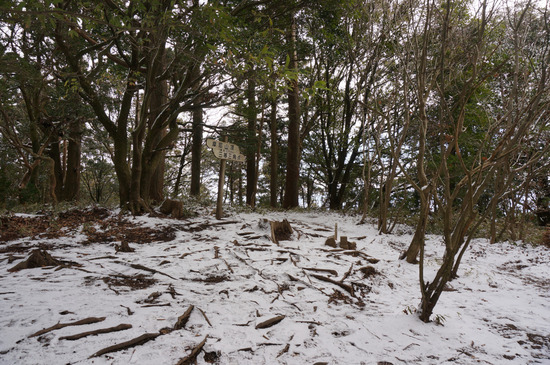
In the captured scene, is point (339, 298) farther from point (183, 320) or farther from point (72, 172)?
point (72, 172)

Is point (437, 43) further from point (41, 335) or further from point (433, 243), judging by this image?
point (41, 335)

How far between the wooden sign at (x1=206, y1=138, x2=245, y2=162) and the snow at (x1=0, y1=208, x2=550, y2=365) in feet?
8.52

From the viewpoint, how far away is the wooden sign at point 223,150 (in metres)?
7.00

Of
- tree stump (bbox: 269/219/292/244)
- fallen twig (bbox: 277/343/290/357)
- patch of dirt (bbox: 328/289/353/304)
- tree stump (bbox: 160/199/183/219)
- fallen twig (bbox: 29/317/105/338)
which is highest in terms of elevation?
tree stump (bbox: 160/199/183/219)

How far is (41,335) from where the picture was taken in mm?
2137

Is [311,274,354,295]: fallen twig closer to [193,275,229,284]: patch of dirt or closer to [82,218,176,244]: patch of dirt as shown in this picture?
[193,275,229,284]: patch of dirt

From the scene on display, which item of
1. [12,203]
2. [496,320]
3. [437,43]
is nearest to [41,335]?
[496,320]

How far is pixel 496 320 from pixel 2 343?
467 cm

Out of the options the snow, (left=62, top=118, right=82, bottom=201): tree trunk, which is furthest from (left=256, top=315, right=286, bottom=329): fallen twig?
(left=62, top=118, right=82, bottom=201): tree trunk

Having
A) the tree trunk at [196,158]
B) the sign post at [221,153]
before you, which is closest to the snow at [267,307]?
the sign post at [221,153]

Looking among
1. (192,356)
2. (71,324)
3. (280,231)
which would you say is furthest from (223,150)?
(192,356)

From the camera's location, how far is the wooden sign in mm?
7001

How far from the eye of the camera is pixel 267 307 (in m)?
3.11

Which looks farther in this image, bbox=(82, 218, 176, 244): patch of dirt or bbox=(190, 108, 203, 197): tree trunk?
bbox=(190, 108, 203, 197): tree trunk
